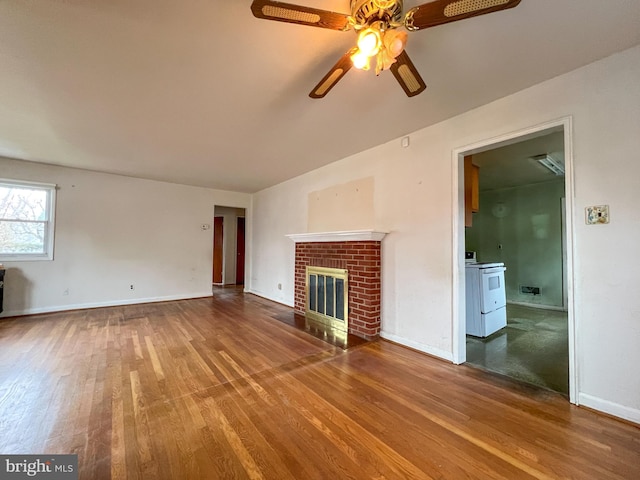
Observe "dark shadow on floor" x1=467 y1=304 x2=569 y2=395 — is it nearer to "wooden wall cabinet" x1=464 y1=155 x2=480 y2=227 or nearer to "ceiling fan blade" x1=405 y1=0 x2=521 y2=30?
"wooden wall cabinet" x1=464 y1=155 x2=480 y2=227

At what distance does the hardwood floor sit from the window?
205 centimetres

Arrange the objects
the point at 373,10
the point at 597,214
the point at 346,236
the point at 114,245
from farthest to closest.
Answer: the point at 114,245, the point at 346,236, the point at 597,214, the point at 373,10

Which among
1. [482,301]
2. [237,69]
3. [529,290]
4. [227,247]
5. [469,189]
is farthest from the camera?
[227,247]

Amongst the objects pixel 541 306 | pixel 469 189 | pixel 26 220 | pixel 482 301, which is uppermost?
pixel 469 189

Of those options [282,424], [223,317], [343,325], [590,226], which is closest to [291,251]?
[223,317]

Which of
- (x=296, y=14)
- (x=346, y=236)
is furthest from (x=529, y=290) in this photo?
(x=296, y=14)

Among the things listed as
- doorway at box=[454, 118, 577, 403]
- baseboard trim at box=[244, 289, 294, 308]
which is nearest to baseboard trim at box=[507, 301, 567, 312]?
doorway at box=[454, 118, 577, 403]

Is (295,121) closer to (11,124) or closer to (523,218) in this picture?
(11,124)

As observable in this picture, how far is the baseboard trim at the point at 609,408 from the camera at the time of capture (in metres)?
1.67

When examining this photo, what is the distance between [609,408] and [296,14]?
3.04 m

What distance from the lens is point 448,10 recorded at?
117cm

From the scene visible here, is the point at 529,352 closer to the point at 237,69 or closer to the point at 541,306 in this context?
the point at 541,306

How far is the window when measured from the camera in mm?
4074

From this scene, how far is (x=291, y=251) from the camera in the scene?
5109 mm
